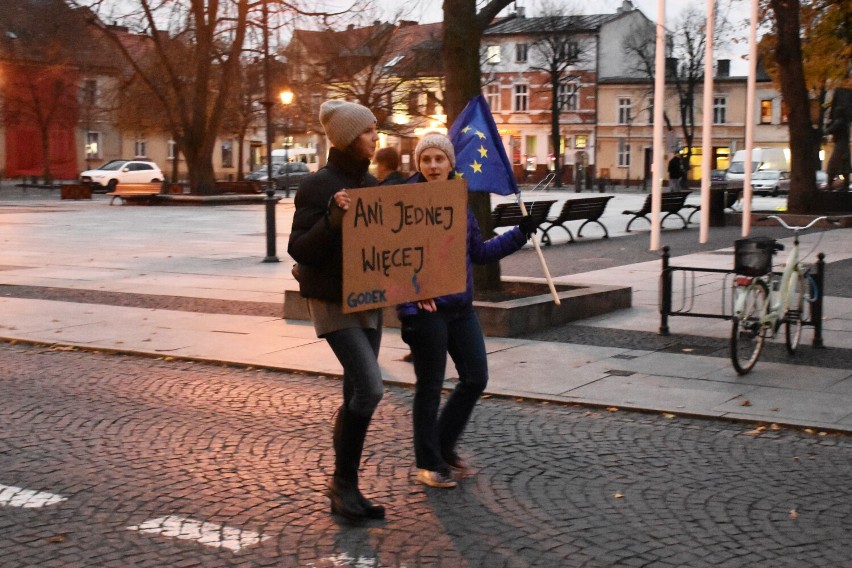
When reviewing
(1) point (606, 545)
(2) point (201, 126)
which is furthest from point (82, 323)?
(2) point (201, 126)

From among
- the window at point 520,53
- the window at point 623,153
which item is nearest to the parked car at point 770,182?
the window at point 623,153

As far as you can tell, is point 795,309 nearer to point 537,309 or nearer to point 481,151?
point 537,309

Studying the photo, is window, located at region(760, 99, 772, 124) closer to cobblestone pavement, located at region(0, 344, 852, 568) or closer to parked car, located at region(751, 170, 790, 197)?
parked car, located at region(751, 170, 790, 197)

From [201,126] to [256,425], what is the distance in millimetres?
35232

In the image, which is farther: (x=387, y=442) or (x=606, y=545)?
(x=387, y=442)

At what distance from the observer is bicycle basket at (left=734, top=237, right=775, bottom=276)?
29.2 feet

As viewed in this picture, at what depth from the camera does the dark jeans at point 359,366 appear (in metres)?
5.20

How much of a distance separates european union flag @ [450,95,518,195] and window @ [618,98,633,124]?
74.9 m

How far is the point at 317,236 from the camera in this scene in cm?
500

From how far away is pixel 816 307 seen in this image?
1002 cm

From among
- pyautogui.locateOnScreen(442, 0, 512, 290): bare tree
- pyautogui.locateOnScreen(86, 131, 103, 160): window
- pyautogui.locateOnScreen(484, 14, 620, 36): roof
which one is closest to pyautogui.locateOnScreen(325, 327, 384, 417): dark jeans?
pyautogui.locateOnScreen(442, 0, 512, 290): bare tree

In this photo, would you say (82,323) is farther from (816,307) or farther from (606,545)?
(606,545)

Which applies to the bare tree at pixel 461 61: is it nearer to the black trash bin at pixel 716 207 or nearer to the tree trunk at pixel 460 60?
the tree trunk at pixel 460 60

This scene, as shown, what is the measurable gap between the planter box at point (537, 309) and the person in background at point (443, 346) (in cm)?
471
